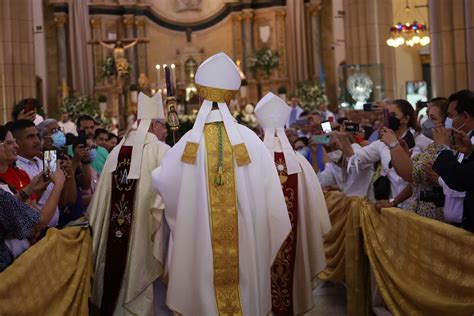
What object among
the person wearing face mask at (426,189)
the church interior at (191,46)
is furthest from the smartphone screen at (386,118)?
the church interior at (191,46)

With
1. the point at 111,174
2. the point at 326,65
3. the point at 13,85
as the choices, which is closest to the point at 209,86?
the point at 111,174

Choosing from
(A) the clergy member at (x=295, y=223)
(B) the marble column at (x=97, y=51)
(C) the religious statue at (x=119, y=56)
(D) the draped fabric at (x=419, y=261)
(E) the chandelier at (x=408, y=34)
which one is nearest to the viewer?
(D) the draped fabric at (x=419, y=261)

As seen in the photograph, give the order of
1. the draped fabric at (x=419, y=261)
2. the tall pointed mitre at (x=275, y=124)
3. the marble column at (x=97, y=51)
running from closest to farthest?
the draped fabric at (x=419, y=261), the tall pointed mitre at (x=275, y=124), the marble column at (x=97, y=51)

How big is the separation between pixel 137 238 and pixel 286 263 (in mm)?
1359

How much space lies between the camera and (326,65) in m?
27.3

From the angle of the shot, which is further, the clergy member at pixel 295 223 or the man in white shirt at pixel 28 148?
the clergy member at pixel 295 223

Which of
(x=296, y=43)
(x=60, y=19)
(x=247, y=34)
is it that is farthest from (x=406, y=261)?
(x=247, y=34)

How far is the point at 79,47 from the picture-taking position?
27.4 m

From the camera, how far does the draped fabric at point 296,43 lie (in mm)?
27672

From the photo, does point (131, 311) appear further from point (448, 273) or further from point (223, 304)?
point (448, 273)

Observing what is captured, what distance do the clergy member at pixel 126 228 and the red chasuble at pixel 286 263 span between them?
3.49ft

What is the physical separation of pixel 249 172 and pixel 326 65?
71.0ft

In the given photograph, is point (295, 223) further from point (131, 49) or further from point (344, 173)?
point (131, 49)

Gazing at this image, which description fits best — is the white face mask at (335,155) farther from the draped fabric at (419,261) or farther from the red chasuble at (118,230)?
the red chasuble at (118,230)
